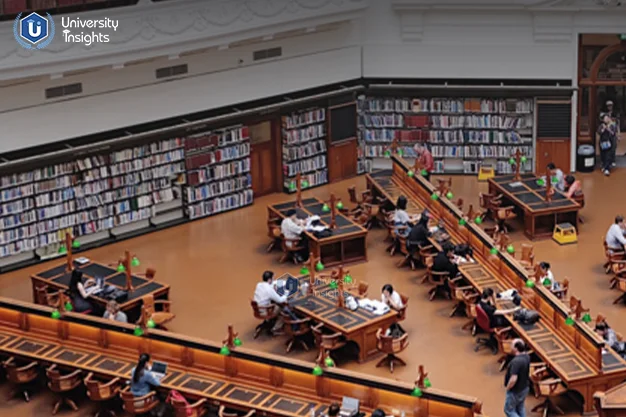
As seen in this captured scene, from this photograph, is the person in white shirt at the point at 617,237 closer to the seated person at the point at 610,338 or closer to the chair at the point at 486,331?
the chair at the point at 486,331

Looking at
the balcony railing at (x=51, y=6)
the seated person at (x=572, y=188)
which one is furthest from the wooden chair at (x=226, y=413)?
the seated person at (x=572, y=188)

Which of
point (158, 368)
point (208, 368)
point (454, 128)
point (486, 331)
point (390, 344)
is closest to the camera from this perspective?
point (158, 368)

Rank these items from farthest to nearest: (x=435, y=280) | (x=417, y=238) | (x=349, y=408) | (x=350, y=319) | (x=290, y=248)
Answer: (x=290, y=248) < (x=417, y=238) < (x=435, y=280) < (x=350, y=319) < (x=349, y=408)

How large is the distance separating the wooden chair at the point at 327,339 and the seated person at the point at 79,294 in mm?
3429

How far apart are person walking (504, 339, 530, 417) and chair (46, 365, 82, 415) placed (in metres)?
5.42

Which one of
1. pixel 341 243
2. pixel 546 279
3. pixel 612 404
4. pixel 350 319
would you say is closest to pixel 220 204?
pixel 341 243

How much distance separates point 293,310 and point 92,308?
298 cm

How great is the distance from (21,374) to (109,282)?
9.24 ft

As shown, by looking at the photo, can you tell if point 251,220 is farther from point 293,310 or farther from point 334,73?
point 293,310

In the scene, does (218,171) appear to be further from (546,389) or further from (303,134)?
(546,389)

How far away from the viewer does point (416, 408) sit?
45.8 ft

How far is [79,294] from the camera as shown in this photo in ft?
58.3

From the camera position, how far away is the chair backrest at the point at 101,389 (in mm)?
15125

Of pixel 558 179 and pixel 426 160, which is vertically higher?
pixel 426 160
